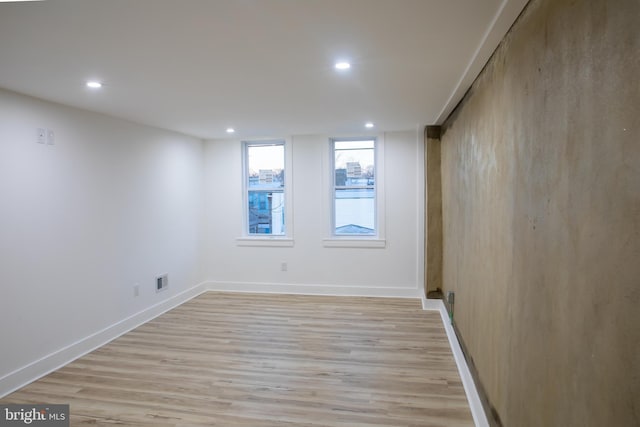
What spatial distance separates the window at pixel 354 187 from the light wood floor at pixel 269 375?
1.39 meters

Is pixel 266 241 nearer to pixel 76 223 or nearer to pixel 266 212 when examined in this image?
pixel 266 212

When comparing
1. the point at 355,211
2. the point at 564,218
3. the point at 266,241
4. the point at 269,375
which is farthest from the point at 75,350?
the point at 564,218

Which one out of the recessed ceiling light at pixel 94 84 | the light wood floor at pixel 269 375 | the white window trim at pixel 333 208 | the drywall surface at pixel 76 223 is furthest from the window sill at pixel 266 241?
the recessed ceiling light at pixel 94 84

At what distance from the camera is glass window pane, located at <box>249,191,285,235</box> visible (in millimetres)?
5664

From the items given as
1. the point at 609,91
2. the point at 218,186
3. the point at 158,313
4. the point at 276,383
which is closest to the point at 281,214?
the point at 218,186

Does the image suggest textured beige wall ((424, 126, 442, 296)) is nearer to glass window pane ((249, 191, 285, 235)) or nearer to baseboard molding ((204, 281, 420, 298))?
baseboard molding ((204, 281, 420, 298))

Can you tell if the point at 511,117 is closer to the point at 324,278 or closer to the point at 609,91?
the point at 609,91

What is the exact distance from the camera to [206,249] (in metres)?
5.77

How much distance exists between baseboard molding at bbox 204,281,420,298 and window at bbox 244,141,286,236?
0.79 metres

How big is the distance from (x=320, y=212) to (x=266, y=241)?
923 millimetres

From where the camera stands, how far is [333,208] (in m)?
5.50

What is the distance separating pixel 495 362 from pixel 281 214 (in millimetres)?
4011

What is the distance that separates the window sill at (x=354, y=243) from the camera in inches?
207

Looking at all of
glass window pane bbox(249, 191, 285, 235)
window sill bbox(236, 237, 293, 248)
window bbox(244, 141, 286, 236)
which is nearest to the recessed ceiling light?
window bbox(244, 141, 286, 236)
